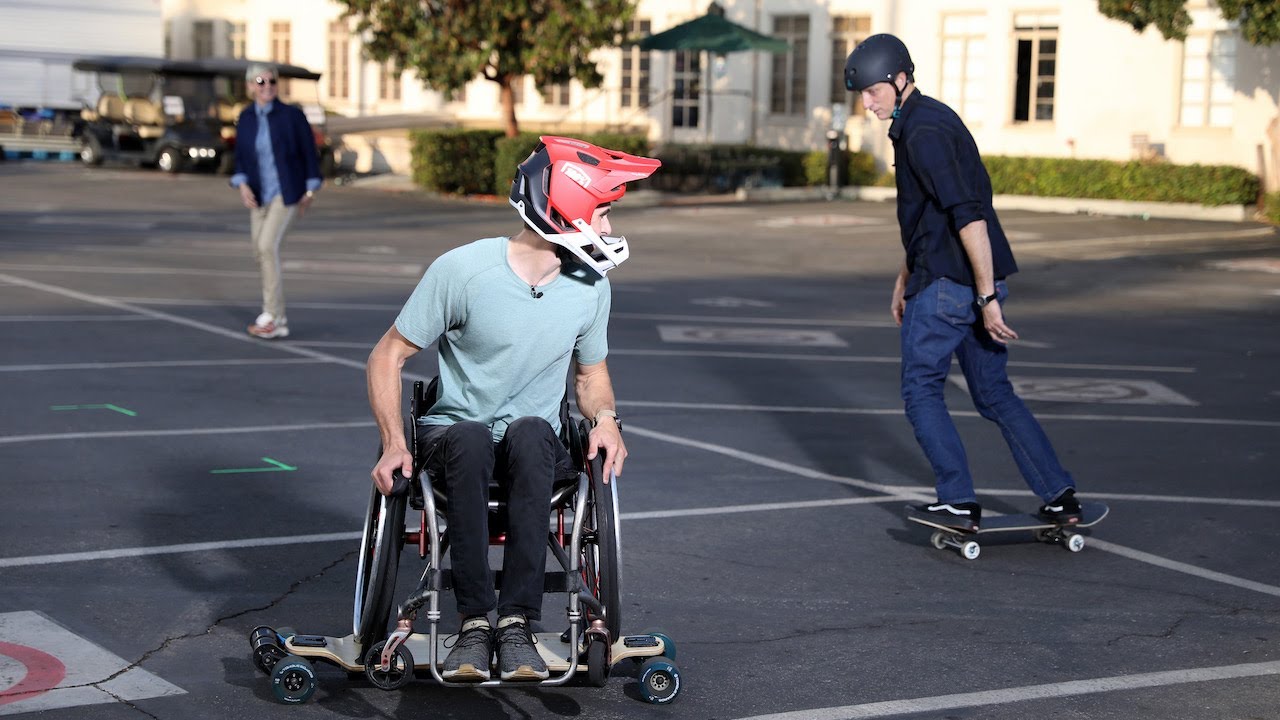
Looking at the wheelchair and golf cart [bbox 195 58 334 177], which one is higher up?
golf cart [bbox 195 58 334 177]

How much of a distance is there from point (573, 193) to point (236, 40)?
49477 millimetres

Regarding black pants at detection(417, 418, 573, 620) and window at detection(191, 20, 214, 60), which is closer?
black pants at detection(417, 418, 573, 620)

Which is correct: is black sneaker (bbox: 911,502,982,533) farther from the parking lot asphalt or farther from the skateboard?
the parking lot asphalt

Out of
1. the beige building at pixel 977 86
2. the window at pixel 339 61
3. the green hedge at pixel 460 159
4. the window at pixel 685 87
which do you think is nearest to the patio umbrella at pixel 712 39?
the beige building at pixel 977 86

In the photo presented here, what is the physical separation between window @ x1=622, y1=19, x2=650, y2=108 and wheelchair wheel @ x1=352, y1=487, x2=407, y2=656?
36.0 metres

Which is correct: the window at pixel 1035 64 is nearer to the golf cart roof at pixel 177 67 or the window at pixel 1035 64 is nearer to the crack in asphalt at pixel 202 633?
the golf cart roof at pixel 177 67

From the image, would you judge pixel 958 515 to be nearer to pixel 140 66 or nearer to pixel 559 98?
pixel 140 66

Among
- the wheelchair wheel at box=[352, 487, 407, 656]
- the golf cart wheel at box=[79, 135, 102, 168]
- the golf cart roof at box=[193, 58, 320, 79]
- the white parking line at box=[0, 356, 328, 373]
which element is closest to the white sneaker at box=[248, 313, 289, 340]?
the white parking line at box=[0, 356, 328, 373]

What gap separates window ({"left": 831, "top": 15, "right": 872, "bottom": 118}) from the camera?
120 ft

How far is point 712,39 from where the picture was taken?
33.2 m

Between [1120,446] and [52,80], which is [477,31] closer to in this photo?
[52,80]

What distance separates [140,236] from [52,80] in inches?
922

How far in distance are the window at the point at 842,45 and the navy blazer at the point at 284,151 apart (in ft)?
80.2

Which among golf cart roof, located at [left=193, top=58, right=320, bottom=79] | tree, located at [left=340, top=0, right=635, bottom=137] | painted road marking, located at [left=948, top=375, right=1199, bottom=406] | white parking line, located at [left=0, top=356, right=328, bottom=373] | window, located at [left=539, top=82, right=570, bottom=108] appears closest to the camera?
painted road marking, located at [left=948, top=375, right=1199, bottom=406]
